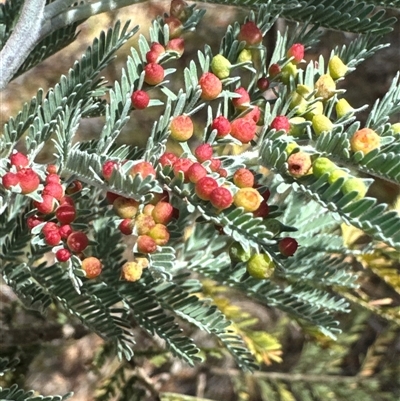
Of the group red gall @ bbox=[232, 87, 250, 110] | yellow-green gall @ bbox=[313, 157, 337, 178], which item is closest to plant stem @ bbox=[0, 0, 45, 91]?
red gall @ bbox=[232, 87, 250, 110]

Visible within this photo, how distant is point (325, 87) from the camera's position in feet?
1.80

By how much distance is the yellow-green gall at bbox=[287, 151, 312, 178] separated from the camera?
18.3 inches

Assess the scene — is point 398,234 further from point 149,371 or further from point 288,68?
point 149,371

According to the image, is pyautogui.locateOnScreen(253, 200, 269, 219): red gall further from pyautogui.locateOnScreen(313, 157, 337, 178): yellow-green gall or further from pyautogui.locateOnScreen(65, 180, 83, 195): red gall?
pyautogui.locateOnScreen(65, 180, 83, 195): red gall

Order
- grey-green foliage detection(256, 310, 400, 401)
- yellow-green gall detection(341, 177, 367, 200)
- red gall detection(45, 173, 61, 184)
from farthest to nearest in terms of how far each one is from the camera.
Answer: grey-green foliage detection(256, 310, 400, 401), red gall detection(45, 173, 61, 184), yellow-green gall detection(341, 177, 367, 200)

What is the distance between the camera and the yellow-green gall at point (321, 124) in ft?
1.72

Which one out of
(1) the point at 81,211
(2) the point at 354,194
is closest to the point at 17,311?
(1) the point at 81,211

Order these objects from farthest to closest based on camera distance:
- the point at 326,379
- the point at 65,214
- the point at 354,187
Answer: the point at 326,379, the point at 65,214, the point at 354,187

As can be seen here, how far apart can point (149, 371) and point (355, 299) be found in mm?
622

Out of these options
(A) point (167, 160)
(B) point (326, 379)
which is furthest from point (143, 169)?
(B) point (326, 379)

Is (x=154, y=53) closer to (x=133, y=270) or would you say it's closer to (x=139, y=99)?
(x=139, y=99)

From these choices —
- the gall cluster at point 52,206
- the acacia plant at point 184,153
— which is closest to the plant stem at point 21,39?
the acacia plant at point 184,153

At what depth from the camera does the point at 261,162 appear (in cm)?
52

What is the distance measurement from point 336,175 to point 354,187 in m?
0.02
